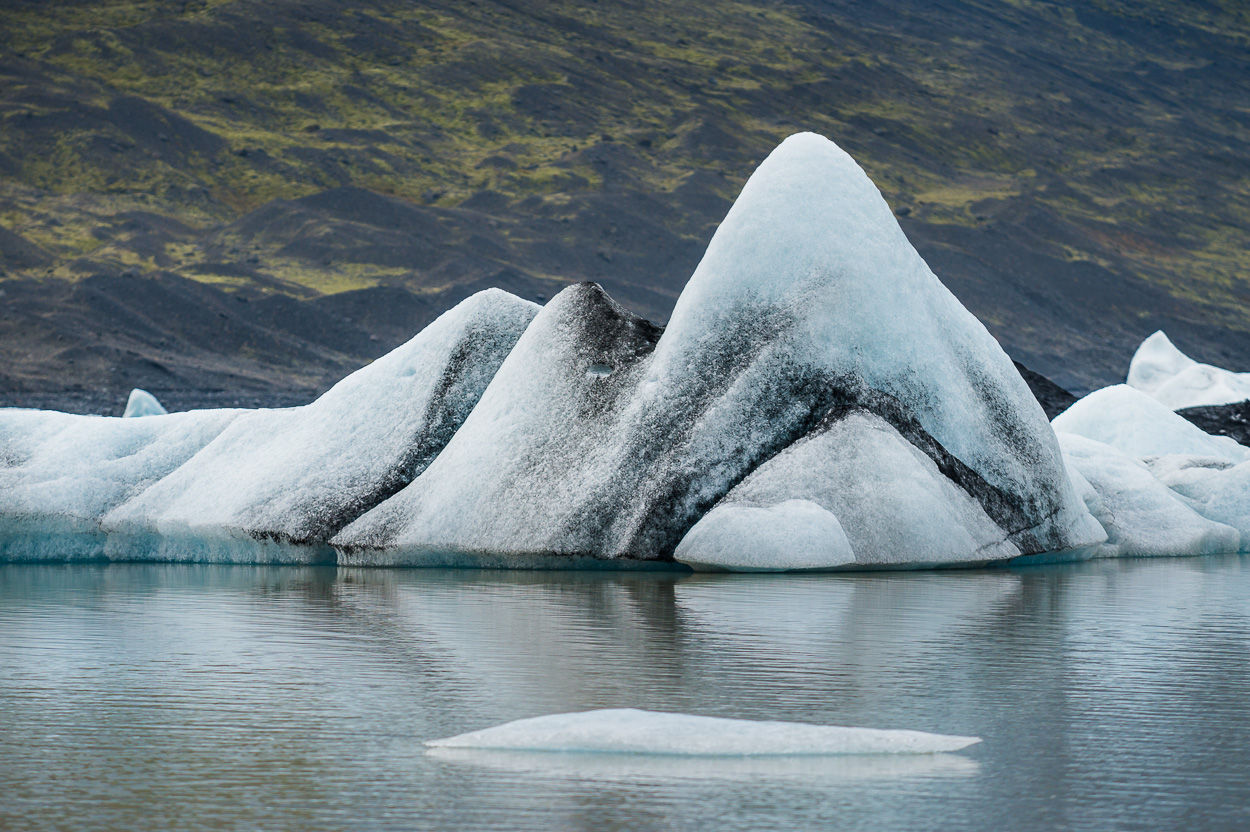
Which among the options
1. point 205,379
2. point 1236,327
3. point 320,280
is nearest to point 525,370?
point 205,379

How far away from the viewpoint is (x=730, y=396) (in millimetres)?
15367

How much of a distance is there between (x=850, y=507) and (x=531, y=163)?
3343 inches

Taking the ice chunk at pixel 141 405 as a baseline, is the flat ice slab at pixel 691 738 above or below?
below

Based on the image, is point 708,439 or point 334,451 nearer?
point 708,439

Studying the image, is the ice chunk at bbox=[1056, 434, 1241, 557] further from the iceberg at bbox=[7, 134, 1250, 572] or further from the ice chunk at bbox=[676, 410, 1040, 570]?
the ice chunk at bbox=[676, 410, 1040, 570]

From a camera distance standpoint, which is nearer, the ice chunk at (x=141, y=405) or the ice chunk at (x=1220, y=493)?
the ice chunk at (x=1220, y=493)

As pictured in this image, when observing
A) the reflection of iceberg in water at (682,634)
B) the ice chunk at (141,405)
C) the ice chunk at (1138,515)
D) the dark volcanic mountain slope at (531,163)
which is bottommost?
the reflection of iceberg in water at (682,634)

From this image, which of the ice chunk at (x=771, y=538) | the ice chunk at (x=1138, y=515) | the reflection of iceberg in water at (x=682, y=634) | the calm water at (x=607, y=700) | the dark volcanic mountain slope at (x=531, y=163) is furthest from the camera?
the dark volcanic mountain slope at (x=531, y=163)

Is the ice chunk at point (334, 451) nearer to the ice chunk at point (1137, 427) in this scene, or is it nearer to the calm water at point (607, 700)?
the calm water at point (607, 700)

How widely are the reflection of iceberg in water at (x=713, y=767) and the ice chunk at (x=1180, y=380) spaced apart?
30510 millimetres

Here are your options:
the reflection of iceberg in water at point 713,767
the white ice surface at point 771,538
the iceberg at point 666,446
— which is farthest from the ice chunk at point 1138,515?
the reflection of iceberg in water at point 713,767

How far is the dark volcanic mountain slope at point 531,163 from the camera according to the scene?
80875 millimetres

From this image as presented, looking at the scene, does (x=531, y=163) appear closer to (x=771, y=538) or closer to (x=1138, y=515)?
(x=1138, y=515)

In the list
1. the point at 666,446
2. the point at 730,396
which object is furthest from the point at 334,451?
the point at 730,396
